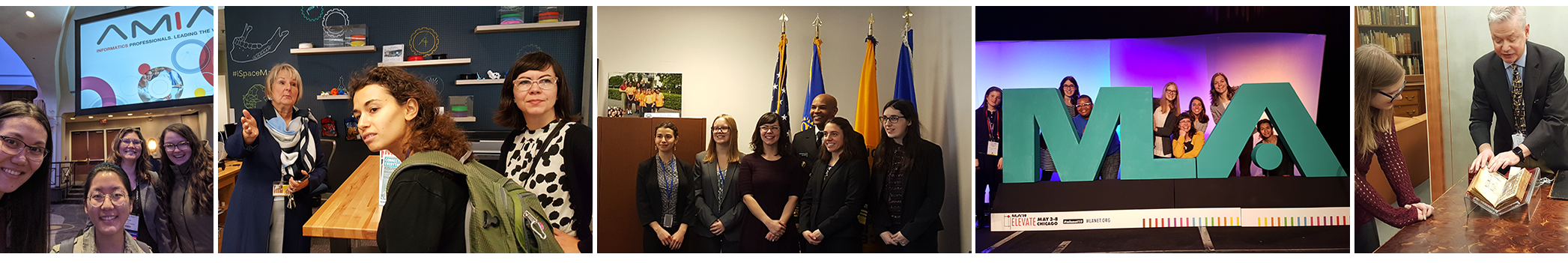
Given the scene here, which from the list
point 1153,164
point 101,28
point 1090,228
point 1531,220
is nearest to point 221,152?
point 101,28

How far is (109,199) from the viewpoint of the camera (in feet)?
11.5

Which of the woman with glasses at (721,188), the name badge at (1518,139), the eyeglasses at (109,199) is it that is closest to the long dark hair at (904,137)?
the woman with glasses at (721,188)

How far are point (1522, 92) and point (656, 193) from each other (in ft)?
12.8

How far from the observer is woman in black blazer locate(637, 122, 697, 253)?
3627 mm

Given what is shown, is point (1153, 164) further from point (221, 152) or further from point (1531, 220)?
point (221, 152)

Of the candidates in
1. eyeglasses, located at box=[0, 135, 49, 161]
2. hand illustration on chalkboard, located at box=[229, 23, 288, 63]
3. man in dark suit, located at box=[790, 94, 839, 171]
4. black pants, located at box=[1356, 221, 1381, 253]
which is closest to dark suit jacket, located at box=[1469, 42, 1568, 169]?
black pants, located at box=[1356, 221, 1381, 253]

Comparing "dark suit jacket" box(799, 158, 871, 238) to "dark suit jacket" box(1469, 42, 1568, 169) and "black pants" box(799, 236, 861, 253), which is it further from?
"dark suit jacket" box(1469, 42, 1568, 169)

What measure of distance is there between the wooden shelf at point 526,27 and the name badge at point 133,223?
1.68 meters

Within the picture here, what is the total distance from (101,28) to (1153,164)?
4739 mm

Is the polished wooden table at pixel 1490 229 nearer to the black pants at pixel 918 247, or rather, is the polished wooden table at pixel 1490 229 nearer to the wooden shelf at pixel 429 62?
the black pants at pixel 918 247

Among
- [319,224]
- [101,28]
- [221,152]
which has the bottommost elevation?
[319,224]

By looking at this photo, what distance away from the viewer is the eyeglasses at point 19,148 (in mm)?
3441

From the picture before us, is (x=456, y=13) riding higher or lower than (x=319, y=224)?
higher

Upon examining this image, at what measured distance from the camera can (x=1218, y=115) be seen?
12.2ft
